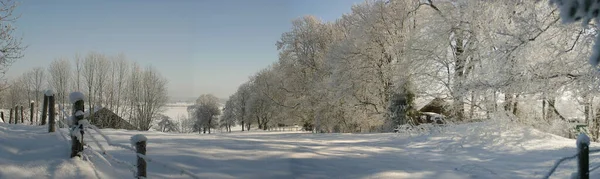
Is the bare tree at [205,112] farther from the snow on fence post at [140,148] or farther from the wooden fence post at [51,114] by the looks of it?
the snow on fence post at [140,148]

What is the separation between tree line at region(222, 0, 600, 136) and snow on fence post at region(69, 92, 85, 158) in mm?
7035

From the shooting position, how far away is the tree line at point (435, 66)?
755 cm

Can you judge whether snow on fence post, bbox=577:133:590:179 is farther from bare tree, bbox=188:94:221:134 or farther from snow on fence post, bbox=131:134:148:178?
bare tree, bbox=188:94:221:134

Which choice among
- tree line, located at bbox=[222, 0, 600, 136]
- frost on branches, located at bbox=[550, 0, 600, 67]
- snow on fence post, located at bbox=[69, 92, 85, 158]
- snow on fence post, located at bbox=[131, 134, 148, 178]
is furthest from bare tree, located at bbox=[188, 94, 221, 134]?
frost on branches, located at bbox=[550, 0, 600, 67]

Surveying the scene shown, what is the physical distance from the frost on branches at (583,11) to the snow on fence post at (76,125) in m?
5.26

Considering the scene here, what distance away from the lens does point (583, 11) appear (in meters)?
3.06

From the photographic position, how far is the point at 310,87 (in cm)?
2678

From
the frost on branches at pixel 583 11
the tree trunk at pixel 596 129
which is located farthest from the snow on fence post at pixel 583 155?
the tree trunk at pixel 596 129

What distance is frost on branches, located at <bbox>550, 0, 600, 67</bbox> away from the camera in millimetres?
2951

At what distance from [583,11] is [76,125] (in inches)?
213

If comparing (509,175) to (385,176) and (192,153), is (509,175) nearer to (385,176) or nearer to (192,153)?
(385,176)

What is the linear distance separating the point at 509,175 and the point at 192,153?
4700mm

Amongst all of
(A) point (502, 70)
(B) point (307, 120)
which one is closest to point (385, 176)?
(A) point (502, 70)

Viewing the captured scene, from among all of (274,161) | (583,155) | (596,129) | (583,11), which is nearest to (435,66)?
(596,129)
